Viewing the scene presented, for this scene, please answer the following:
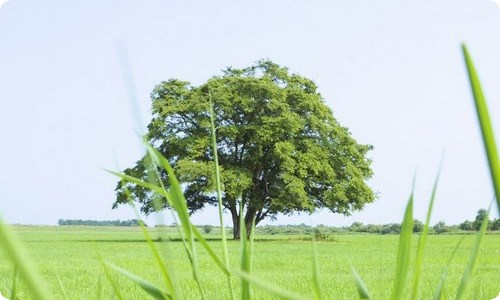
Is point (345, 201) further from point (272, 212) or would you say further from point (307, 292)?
point (307, 292)

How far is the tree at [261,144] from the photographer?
2416cm

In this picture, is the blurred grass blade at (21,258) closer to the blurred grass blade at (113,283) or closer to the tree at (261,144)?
the blurred grass blade at (113,283)

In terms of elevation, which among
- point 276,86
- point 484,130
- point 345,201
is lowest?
point 484,130

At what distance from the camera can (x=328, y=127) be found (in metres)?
25.1

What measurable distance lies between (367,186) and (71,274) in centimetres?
1958

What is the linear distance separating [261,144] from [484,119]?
81.0 ft

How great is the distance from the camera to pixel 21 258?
0.20m

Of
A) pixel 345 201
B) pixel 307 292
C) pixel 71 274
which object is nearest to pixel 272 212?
pixel 345 201

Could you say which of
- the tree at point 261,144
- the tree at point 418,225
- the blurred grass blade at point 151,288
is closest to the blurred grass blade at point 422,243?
the tree at point 418,225

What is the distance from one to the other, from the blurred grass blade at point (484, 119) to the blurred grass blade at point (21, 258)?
0.50 ft

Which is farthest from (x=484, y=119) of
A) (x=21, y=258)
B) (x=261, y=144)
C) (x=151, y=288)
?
(x=261, y=144)

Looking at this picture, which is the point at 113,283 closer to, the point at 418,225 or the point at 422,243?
the point at 422,243

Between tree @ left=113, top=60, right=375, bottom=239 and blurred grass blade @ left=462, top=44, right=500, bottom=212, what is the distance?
75.2 feet

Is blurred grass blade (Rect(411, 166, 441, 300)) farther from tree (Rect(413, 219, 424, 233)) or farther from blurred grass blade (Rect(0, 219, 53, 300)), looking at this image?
blurred grass blade (Rect(0, 219, 53, 300))
